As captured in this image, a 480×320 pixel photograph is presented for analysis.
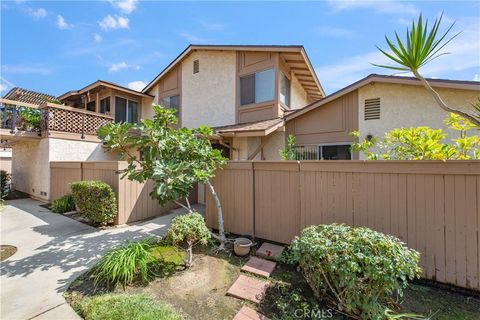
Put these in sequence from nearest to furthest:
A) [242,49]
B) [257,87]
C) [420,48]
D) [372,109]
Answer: [420,48] → [372,109] → [257,87] → [242,49]

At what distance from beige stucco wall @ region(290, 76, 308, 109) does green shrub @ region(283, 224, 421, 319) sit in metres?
8.85

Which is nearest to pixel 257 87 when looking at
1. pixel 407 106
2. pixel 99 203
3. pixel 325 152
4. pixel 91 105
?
pixel 325 152

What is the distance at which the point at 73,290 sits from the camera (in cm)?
362

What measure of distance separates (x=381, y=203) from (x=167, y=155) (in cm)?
447

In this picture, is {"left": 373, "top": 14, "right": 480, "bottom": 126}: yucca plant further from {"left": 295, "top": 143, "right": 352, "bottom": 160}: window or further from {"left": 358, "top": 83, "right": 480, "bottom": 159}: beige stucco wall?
{"left": 295, "top": 143, "right": 352, "bottom": 160}: window

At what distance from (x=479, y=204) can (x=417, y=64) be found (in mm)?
2299

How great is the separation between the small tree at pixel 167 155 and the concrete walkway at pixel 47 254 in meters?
1.99

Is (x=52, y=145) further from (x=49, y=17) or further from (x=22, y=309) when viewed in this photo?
(x=22, y=309)

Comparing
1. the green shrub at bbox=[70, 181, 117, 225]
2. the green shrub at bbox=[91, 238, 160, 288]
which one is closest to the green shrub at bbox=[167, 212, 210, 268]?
the green shrub at bbox=[91, 238, 160, 288]

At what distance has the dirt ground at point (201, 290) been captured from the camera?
123 inches

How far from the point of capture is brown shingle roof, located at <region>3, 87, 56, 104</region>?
1402 cm

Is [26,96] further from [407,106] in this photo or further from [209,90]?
[407,106]

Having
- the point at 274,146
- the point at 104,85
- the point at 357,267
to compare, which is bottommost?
the point at 357,267

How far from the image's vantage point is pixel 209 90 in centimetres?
1131
